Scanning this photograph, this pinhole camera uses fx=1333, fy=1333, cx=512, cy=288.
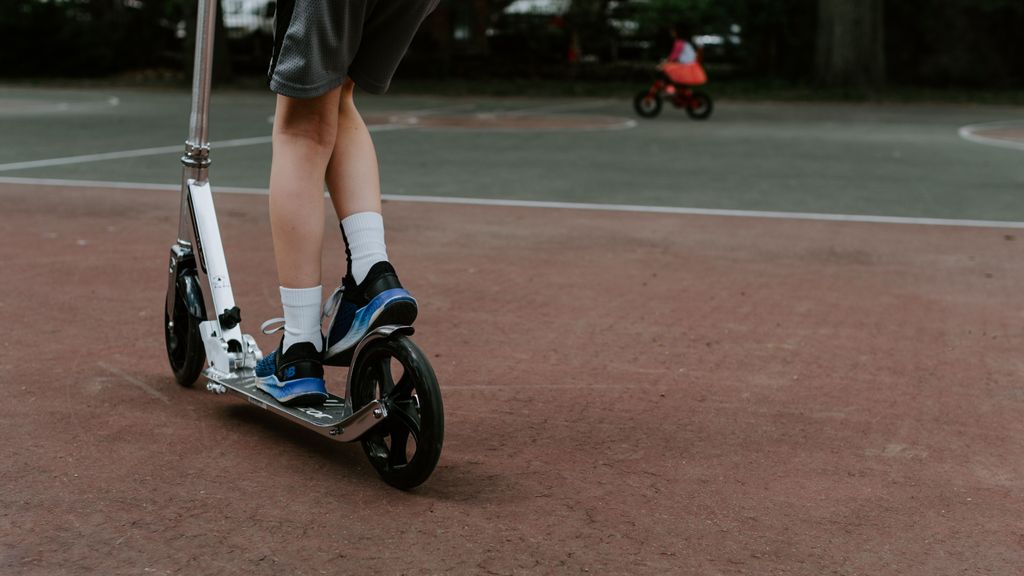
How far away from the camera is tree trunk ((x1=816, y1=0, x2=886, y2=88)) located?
27094mm

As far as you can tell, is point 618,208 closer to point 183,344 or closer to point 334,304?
point 183,344

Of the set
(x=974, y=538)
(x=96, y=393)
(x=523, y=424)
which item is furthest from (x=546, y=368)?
(x=974, y=538)

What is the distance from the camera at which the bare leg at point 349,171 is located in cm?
376

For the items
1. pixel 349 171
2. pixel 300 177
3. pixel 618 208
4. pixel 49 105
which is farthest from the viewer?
pixel 49 105

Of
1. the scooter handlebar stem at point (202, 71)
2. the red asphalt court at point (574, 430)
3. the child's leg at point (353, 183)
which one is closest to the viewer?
the red asphalt court at point (574, 430)

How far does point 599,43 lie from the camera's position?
32.4m

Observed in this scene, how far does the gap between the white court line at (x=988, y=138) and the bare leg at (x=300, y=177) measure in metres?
12.4

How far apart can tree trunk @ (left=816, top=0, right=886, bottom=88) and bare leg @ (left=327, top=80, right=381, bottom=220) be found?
24.8 metres

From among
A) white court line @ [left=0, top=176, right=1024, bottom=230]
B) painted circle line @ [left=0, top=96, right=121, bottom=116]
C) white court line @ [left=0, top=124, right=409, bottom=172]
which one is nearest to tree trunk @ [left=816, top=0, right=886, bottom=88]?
painted circle line @ [left=0, top=96, right=121, bottom=116]

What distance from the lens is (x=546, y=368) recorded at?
15.7 feet

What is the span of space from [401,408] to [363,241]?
520 mm

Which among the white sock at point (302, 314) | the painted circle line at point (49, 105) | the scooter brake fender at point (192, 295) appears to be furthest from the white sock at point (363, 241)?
the painted circle line at point (49, 105)

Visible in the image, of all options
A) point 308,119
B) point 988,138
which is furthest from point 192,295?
point 988,138

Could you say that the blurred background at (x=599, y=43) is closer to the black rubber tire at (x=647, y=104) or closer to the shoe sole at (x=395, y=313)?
the black rubber tire at (x=647, y=104)
